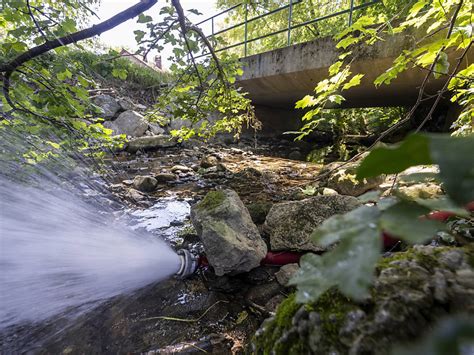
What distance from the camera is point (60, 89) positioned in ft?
6.31

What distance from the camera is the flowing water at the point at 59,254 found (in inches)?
Answer: 75.1

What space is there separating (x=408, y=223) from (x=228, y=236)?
1.85 m

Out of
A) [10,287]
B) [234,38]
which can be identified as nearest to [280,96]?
[234,38]

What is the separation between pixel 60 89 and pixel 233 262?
189 centimetres

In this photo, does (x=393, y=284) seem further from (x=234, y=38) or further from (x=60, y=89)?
(x=234, y=38)

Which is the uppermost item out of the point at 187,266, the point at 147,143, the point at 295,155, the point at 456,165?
the point at 147,143

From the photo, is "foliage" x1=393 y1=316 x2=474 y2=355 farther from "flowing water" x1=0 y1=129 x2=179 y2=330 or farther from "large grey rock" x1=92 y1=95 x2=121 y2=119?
"large grey rock" x1=92 y1=95 x2=121 y2=119

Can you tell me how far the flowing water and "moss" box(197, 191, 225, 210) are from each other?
0.54 m

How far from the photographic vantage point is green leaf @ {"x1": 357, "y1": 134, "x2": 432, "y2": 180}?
292 mm

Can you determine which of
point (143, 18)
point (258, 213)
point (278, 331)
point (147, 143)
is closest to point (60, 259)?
point (258, 213)

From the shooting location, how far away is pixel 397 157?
0.32 meters

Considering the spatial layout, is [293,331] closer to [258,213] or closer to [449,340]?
[449,340]

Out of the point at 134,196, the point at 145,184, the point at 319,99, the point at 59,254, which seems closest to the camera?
the point at 319,99

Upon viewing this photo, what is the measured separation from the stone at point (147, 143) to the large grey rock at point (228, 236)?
18.3ft
